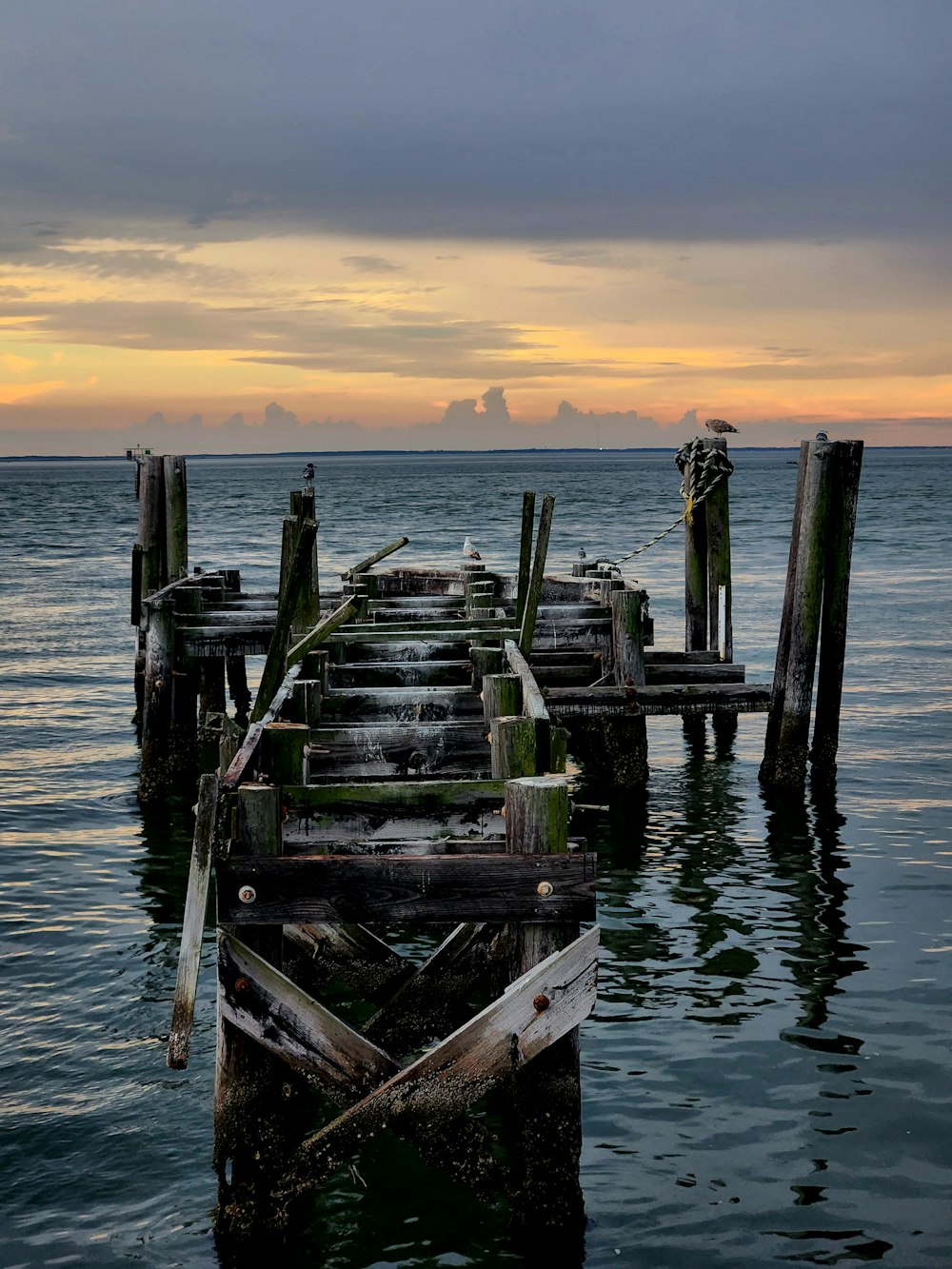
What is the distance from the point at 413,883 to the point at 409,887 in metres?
0.02

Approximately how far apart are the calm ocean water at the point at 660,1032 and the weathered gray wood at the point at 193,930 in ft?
4.03

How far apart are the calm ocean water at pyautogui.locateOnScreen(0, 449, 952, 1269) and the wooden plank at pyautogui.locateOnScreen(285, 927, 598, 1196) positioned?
89 centimetres

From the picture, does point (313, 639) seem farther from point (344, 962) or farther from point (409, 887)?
point (409, 887)

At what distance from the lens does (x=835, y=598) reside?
12508 millimetres

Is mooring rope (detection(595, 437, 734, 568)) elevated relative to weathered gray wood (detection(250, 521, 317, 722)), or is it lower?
elevated

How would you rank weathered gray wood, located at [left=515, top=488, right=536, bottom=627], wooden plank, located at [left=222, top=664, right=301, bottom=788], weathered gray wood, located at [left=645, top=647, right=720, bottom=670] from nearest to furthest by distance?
wooden plank, located at [left=222, top=664, right=301, bottom=788] < weathered gray wood, located at [left=515, top=488, right=536, bottom=627] < weathered gray wood, located at [left=645, top=647, right=720, bottom=670]

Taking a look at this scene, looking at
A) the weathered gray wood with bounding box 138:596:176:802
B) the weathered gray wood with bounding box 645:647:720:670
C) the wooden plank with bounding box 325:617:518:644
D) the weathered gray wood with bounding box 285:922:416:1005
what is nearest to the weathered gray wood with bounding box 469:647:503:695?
the wooden plank with bounding box 325:617:518:644

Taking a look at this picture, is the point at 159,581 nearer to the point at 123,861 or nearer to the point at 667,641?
the point at 123,861

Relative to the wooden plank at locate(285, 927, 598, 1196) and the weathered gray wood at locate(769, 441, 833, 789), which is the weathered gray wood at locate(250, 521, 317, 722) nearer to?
the wooden plank at locate(285, 927, 598, 1196)

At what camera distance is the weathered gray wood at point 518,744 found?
20.7 ft

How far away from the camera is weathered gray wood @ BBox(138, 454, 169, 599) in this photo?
16.7 m

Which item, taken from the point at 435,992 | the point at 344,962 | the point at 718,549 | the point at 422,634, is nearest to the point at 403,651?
the point at 422,634

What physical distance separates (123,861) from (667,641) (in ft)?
50.1

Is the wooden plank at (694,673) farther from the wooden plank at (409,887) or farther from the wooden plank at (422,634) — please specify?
the wooden plank at (409,887)
